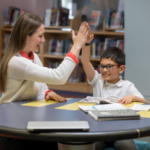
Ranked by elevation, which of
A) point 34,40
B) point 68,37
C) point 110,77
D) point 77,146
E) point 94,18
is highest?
point 94,18

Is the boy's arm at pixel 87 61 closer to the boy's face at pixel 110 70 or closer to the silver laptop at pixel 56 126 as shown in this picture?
the boy's face at pixel 110 70

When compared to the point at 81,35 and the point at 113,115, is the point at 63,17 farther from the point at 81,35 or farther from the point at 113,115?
the point at 113,115

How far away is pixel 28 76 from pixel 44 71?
11 centimetres

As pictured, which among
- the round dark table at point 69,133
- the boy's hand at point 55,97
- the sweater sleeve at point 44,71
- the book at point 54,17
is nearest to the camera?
the round dark table at point 69,133

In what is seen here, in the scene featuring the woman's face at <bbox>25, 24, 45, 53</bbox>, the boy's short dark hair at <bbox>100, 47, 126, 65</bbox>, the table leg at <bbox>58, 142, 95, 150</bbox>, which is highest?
the woman's face at <bbox>25, 24, 45, 53</bbox>

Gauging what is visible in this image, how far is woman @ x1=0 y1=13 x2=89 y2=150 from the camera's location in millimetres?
1441

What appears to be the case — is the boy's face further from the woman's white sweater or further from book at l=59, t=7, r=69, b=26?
book at l=59, t=7, r=69, b=26

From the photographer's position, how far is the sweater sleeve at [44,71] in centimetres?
144

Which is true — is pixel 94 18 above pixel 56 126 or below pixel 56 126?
above

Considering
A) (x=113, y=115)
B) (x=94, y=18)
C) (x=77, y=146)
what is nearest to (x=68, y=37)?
(x=94, y=18)

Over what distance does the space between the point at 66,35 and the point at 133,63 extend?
272 centimetres

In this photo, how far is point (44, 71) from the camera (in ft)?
4.74

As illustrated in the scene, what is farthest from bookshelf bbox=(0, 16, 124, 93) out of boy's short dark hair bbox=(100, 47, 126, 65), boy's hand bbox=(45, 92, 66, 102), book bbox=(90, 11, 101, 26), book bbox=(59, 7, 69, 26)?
boy's hand bbox=(45, 92, 66, 102)

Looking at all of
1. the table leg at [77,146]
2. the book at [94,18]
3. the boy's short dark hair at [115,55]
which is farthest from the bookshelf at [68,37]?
the table leg at [77,146]
